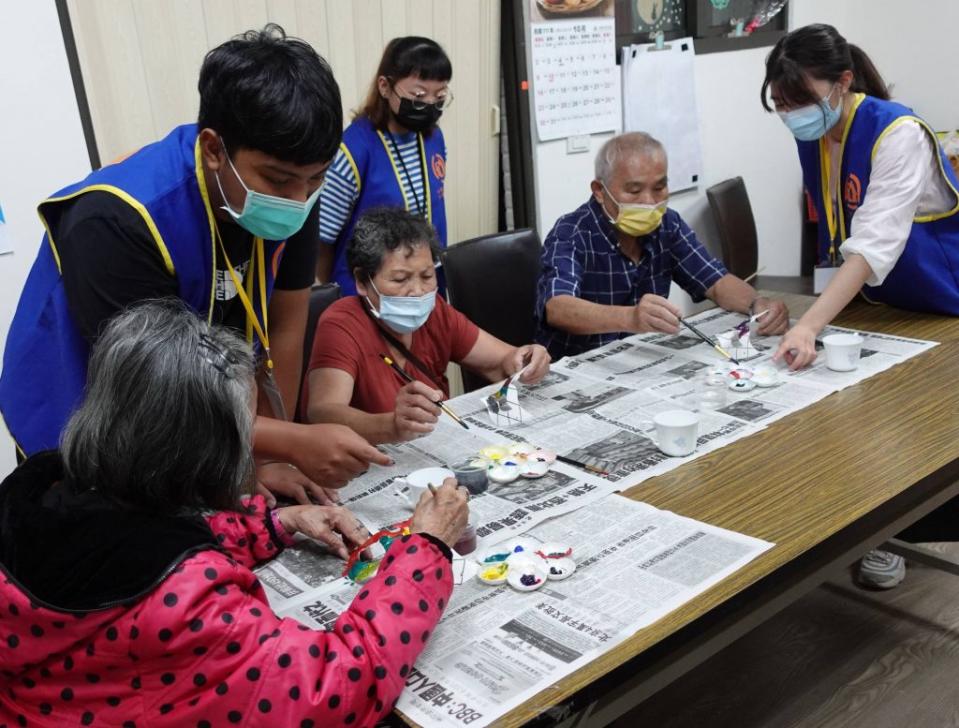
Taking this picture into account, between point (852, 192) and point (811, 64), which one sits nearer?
point (811, 64)

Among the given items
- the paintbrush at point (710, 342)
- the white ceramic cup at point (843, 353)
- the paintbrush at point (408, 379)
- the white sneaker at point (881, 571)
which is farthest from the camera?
the white sneaker at point (881, 571)

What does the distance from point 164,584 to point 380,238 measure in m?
1.13

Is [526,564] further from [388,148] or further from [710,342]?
[388,148]

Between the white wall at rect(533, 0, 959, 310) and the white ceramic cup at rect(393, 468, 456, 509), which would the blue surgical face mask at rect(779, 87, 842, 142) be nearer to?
the white ceramic cup at rect(393, 468, 456, 509)

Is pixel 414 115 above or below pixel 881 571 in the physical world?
above

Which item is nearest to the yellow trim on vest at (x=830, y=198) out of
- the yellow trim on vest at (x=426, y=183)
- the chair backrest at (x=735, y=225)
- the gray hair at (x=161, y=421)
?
the yellow trim on vest at (x=426, y=183)

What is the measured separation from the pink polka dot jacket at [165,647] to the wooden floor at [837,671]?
1220 mm

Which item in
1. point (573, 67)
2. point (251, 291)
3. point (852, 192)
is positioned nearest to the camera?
point (251, 291)

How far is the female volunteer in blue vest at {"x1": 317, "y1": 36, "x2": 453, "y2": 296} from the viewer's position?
250 centimetres

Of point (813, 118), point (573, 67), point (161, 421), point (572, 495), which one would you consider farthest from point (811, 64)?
point (161, 421)

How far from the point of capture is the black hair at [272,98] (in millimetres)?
1134

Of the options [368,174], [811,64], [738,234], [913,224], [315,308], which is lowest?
[738,234]

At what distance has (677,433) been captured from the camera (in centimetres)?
149

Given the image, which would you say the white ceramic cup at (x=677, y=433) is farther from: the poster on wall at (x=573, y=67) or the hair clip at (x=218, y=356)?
the poster on wall at (x=573, y=67)
